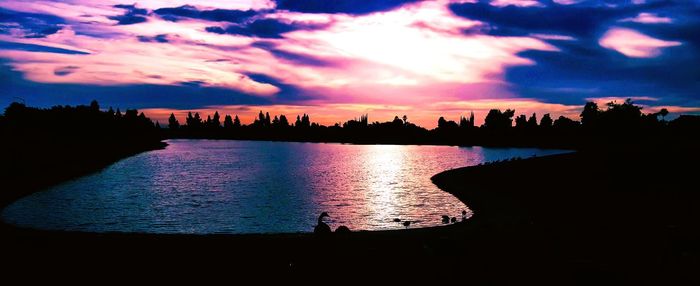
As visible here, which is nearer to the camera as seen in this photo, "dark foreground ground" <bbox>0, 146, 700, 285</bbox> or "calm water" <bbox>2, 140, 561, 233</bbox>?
"dark foreground ground" <bbox>0, 146, 700, 285</bbox>

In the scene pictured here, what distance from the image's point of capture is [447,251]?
2017 cm

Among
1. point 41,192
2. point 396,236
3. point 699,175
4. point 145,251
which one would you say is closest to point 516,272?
point 396,236

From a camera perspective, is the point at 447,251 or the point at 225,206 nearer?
the point at 447,251

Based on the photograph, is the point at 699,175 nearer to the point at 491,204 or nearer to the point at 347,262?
the point at 491,204

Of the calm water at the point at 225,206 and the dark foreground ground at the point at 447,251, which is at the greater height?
the dark foreground ground at the point at 447,251

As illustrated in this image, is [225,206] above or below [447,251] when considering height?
below

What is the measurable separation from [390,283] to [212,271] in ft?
23.0

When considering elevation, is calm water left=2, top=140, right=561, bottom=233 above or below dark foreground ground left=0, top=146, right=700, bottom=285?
below

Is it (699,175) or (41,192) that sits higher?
(699,175)

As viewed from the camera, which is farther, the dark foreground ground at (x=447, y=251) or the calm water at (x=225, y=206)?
the calm water at (x=225, y=206)

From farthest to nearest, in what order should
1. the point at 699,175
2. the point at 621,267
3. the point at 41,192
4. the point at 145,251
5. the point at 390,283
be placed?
1. the point at 41,192
2. the point at 699,175
3. the point at 145,251
4. the point at 621,267
5. the point at 390,283

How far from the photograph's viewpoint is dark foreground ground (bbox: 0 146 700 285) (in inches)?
712

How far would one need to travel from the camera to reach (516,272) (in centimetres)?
1795

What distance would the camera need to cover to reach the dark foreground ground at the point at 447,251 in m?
18.1
